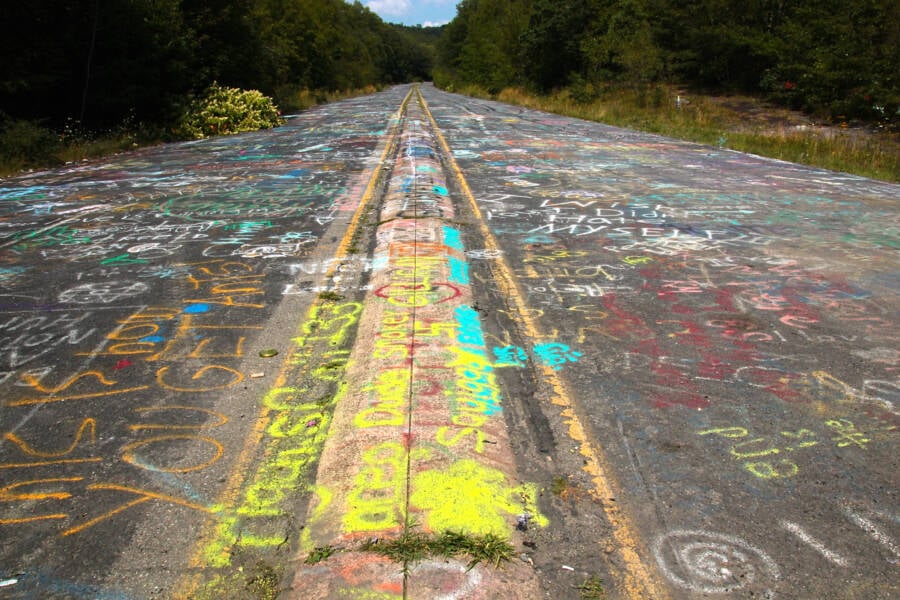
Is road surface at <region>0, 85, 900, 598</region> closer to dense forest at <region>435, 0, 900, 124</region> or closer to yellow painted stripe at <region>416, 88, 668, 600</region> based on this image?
yellow painted stripe at <region>416, 88, 668, 600</region>

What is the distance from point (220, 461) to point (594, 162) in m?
12.8

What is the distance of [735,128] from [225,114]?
61.4 ft

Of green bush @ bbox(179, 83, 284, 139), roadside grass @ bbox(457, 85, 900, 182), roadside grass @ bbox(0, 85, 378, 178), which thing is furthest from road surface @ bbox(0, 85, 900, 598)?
green bush @ bbox(179, 83, 284, 139)

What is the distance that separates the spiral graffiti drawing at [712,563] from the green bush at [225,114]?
22.0 metres

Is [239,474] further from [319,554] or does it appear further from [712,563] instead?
[712,563]

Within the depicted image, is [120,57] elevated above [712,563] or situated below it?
above

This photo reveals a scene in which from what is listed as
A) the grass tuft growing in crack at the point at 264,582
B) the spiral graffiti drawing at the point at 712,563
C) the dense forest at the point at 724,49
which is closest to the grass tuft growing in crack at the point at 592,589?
the spiral graffiti drawing at the point at 712,563

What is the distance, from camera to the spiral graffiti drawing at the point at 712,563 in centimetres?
259

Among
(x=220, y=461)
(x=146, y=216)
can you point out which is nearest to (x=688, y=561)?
(x=220, y=461)

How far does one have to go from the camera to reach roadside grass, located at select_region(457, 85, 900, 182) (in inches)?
623

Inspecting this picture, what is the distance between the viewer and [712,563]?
106 inches

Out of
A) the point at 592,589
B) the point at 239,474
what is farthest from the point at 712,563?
the point at 239,474

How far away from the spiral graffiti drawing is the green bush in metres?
22.0

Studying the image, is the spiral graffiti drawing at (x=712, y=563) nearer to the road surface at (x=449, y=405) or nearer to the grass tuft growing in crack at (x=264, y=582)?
the road surface at (x=449, y=405)
